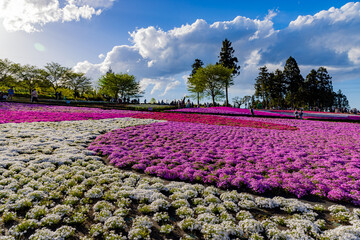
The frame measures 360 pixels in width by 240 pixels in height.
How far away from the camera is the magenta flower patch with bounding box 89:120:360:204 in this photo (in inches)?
312

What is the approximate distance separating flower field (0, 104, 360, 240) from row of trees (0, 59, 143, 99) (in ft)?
206

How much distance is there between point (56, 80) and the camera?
74.1 metres

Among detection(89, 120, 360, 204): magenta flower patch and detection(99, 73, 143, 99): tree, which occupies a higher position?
detection(99, 73, 143, 99): tree

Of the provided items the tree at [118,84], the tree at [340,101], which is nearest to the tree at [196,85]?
the tree at [118,84]

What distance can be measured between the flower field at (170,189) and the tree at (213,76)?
54.3 m

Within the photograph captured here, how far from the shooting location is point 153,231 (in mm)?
5191

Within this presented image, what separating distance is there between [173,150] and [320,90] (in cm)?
8340

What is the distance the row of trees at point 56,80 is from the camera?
61.1 m

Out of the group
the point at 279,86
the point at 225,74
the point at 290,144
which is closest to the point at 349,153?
the point at 290,144

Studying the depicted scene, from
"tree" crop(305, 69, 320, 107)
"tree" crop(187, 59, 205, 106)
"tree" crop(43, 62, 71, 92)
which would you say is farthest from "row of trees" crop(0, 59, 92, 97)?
"tree" crop(305, 69, 320, 107)

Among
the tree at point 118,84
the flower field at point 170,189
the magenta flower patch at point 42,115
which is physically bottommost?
the flower field at point 170,189

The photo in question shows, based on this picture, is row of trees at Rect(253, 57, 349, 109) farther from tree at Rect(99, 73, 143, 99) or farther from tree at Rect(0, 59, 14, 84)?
tree at Rect(0, 59, 14, 84)

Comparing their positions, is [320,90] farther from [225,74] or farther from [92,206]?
[92,206]

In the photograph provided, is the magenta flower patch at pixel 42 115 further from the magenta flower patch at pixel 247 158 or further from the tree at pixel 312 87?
the tree at pixel 312 87
